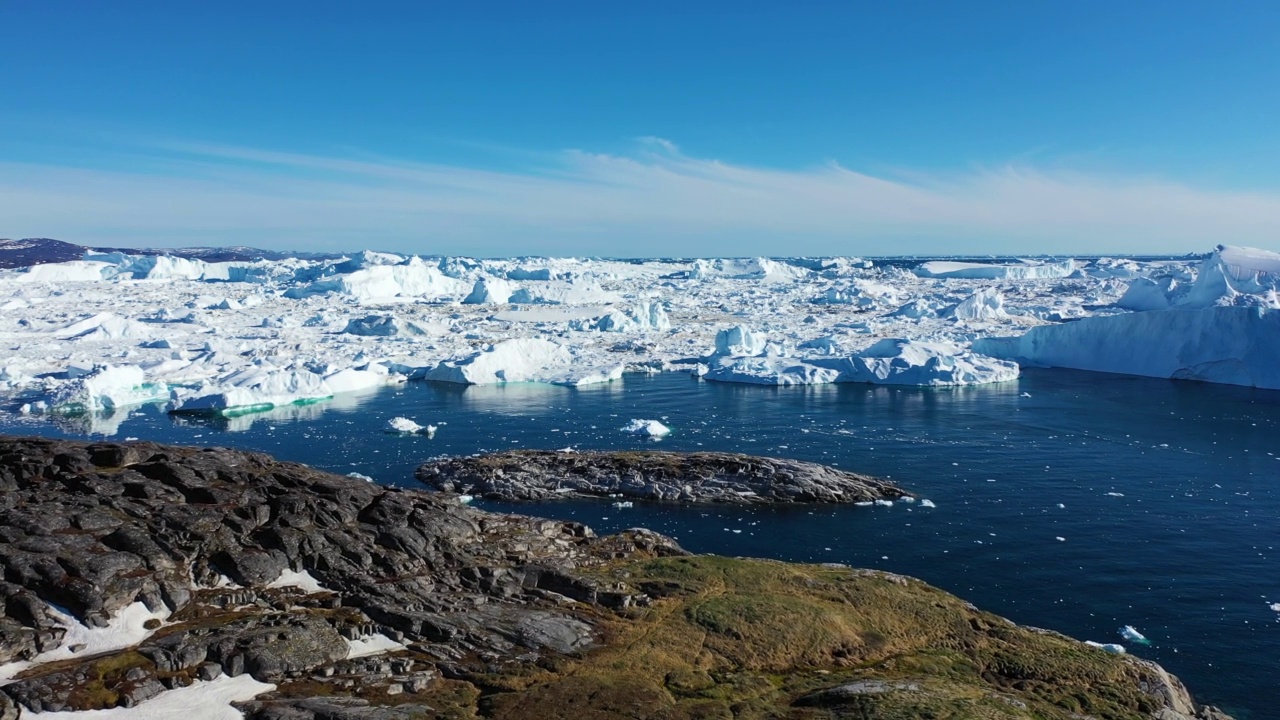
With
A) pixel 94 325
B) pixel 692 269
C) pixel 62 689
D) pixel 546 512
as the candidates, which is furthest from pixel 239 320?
pixel 692 269

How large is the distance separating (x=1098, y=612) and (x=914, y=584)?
11.8ft

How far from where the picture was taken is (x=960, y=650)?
1350 cm

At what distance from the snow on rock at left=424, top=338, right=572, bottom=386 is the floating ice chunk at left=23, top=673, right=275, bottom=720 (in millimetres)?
30481

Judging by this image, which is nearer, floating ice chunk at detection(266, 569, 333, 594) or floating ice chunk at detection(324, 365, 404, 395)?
floating ice chunk at detection(266, 569, 333, 594)

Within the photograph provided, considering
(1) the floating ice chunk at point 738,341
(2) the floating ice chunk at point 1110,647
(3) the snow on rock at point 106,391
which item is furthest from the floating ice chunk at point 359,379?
(2) the floating ice chunk at point 1110,647

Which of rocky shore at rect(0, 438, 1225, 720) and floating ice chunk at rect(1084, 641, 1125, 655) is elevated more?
rocky shore at rect(0, 438, 1225, 720)

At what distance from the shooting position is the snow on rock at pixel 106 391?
33.7 meters

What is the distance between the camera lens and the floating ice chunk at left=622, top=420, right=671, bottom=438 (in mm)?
29875

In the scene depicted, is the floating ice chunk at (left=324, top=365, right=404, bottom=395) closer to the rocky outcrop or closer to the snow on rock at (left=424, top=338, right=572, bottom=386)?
the snow on rock at (left=424, top=338, right=572, bottom=386)

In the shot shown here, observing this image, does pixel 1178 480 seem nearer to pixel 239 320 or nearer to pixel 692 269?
pixel 239 320

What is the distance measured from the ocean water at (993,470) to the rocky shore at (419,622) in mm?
2685

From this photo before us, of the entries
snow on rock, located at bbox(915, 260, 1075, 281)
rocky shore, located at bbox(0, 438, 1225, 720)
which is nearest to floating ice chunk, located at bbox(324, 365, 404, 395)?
rocky shore, located at bbox(0, 438, 1225, 720)

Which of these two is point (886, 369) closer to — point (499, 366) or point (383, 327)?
point (499, 366)

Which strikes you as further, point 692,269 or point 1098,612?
point 692,269
